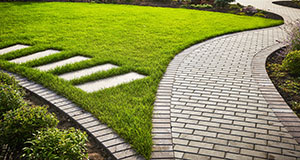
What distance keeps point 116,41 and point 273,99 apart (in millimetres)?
4660

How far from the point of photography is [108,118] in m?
3.93

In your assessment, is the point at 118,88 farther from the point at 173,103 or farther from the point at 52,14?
the point at 52,14

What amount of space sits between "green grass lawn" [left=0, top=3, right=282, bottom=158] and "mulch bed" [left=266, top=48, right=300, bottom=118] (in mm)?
2229

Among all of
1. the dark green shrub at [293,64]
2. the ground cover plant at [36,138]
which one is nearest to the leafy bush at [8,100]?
the ground cover plant at [36,138]

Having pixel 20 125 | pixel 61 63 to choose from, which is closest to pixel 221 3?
pixel 61 63

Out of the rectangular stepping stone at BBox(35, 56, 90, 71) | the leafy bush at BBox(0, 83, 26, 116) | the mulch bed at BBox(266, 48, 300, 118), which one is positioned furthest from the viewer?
the rectangular stepping stone at BBox(35, 56, 90, 71)

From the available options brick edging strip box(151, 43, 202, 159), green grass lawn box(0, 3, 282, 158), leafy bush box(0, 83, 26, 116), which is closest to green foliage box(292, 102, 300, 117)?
brick edging strip box(151, 43, 202, 159)

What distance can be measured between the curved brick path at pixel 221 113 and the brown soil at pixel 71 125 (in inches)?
26.4

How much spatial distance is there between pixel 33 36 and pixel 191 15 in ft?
22.0

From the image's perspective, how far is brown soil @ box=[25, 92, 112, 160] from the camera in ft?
10.8

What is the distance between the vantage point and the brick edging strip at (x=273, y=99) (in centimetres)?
382

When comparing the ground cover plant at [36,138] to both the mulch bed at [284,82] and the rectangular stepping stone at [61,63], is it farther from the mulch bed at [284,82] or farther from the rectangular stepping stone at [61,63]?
the mulch bed at [284,82]

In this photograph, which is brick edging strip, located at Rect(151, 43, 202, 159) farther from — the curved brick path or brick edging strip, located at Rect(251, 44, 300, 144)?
brick edging strip, located at Rect(251, 44, 300, 144)

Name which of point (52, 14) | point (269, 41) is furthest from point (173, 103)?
point (52, 14)
